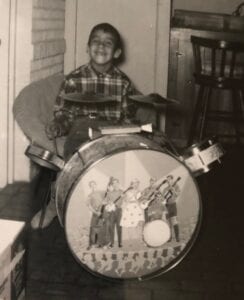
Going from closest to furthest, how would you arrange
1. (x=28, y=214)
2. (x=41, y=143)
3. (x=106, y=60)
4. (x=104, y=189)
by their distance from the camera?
(x=104, y=189), (x=41, y=143), (x=28, y=214), (x=106, y=60)

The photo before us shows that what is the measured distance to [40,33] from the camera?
279cm

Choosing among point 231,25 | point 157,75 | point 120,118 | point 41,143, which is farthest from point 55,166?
point 231,25

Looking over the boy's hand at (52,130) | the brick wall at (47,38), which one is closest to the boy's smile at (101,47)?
the brick wall at (47,38)

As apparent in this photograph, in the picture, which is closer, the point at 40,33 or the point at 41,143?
the point at 41,143

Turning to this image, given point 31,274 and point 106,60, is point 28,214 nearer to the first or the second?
point 31,274

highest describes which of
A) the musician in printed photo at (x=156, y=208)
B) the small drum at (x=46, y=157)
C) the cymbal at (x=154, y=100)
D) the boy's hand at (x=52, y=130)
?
the cymbal at (x=154, y=100)

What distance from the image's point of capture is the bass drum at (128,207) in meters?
1.77

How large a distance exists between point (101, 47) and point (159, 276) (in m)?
1.24

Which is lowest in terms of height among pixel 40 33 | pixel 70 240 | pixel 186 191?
pixel 70 240

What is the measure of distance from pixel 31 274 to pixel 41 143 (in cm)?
61

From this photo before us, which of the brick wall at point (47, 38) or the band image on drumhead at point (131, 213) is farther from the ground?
the brick wall at point (47, 38)

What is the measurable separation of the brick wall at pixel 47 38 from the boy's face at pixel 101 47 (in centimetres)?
31

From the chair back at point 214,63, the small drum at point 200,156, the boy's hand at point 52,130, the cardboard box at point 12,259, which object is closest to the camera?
the cardboard box at point 12,259

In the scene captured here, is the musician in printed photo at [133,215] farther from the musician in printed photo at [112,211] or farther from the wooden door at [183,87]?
the wooden door at [183,87]
